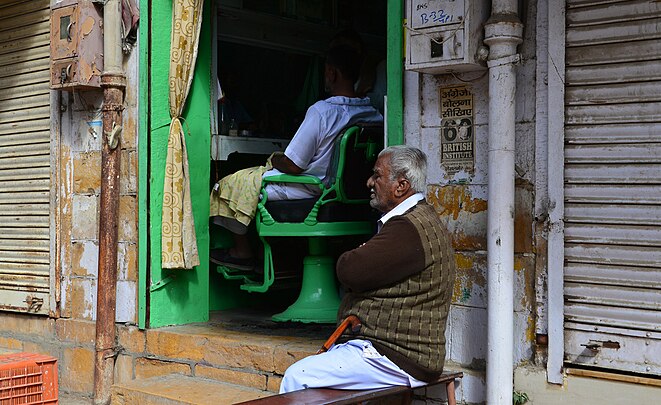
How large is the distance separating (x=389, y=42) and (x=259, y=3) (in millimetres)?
2431

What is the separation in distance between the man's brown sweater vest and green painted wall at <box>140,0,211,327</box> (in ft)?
7.41

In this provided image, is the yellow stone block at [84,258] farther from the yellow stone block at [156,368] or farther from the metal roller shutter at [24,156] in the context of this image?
the yellow stone block at [156,368]

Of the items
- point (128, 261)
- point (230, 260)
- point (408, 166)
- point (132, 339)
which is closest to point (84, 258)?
point (128, 261)

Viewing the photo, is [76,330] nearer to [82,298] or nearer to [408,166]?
[82,298]

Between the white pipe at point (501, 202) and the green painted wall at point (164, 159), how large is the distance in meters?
2.48

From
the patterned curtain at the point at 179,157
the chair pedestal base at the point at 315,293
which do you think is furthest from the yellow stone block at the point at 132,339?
the chair pedestal base at the point at 315,293

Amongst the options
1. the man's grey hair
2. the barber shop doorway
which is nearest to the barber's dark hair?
the barber shop doorway

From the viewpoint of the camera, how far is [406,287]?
12.5 ft

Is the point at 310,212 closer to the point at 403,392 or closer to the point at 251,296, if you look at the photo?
the point at 251,296

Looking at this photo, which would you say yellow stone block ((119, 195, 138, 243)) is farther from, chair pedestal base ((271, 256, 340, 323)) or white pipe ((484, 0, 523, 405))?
white pipe ((484, 0, 523, 405))

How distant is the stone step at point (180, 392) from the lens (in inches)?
191

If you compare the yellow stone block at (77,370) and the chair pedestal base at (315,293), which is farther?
the yellow stone block at (77,370)

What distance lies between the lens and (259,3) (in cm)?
689

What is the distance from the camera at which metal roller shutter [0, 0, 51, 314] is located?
21.7 feet
